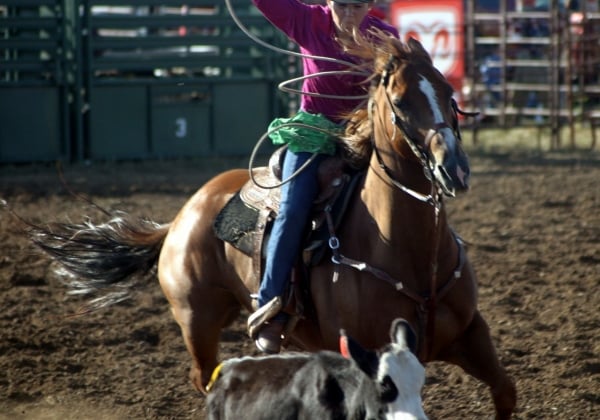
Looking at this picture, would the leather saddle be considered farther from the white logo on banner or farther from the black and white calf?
the white logo on banner

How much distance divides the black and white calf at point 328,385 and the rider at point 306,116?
1044 millimetres

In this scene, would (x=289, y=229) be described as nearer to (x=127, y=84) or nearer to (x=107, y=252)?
(x=107, y=252)

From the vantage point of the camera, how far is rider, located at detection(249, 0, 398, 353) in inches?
159

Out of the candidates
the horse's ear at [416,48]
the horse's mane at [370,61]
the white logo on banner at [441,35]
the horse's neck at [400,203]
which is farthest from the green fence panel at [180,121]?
the horse's ear at [416,48]

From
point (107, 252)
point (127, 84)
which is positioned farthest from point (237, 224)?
point (127, 84)

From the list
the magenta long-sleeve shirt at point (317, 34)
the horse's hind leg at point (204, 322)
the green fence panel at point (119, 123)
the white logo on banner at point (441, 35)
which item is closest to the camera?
the magenta long-sleeve shirt at point (317, 34)

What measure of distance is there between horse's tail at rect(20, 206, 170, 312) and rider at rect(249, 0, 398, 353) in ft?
3.76

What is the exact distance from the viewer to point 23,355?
5582 mm

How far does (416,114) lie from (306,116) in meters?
0.72

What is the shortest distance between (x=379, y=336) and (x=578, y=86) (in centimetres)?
1109

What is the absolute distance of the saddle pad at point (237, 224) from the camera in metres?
4.36

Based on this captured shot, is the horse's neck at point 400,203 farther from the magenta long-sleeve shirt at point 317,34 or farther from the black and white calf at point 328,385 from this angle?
the black and white calf at point 328,385

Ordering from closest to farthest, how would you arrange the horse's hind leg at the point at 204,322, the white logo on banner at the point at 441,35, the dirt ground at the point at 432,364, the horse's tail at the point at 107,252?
the horse's hind leg at the point at 204,322 < the dirt ground at the point at 432,364 < the horse's tail at the point at 107,252 < the white logo on banner at the point at 441,35

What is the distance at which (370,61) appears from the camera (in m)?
3.98
